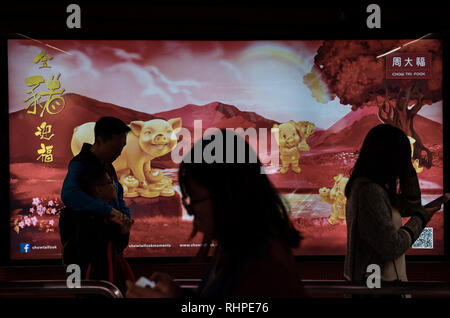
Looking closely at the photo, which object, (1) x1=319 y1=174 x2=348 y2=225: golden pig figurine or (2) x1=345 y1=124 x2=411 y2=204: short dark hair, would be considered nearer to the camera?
(2) x1=345 y1=124 x2=411 y2=204: short dark hair

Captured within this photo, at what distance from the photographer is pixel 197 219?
1.19 metres

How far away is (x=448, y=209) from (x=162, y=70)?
3.15 m

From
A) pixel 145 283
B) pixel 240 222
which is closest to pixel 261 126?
pixel 145 283

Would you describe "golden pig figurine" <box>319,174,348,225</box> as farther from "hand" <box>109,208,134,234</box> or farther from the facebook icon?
the facebook icon

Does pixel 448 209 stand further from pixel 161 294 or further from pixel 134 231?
pixel 161 294

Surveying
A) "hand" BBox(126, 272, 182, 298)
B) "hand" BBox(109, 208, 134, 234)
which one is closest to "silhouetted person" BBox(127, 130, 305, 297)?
"hand" BBox(126, 272, 182, 298)

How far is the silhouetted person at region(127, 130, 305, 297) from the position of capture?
100 cm

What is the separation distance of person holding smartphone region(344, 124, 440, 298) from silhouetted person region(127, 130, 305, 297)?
89 cm

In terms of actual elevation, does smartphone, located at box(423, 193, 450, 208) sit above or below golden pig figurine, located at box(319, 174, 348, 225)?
above

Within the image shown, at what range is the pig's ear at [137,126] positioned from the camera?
4.37m

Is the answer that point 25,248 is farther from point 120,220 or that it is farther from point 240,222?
point 240,222

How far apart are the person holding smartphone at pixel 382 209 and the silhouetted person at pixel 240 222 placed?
0.89 metres
